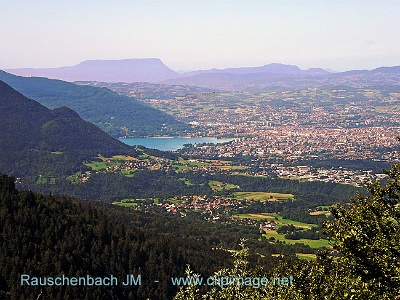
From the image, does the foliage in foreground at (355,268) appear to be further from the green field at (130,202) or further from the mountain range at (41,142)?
the mountain range at (41,142)

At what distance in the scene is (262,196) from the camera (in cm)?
11700

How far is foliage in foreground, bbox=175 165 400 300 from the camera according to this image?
13148 mm

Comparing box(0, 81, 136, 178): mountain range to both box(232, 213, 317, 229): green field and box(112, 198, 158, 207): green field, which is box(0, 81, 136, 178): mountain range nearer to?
box(112, 198, 158, 207): green field

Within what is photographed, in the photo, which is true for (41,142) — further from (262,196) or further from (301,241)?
(301,241)

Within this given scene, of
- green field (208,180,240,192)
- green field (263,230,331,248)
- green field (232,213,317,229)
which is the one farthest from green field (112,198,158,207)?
green field (263,230,331,248)

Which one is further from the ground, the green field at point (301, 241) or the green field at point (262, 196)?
the green field at point (301, 241)

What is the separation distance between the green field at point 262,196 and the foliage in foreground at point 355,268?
9732 cm

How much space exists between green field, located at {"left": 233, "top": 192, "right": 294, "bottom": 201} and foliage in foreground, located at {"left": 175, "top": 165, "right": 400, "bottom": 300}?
319 ft

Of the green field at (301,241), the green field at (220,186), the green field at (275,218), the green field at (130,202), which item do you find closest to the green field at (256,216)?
the green field at (275,218)

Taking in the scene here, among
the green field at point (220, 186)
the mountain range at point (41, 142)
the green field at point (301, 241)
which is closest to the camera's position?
the green field at point (301, 241)

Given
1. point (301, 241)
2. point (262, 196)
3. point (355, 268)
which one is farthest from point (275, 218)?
point (355, 268)

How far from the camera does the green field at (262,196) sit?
113 meters

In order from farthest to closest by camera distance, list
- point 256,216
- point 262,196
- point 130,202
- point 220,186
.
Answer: point 220,186 < point 262,196 < point 130,202 < point 256,216

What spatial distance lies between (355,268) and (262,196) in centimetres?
10341
